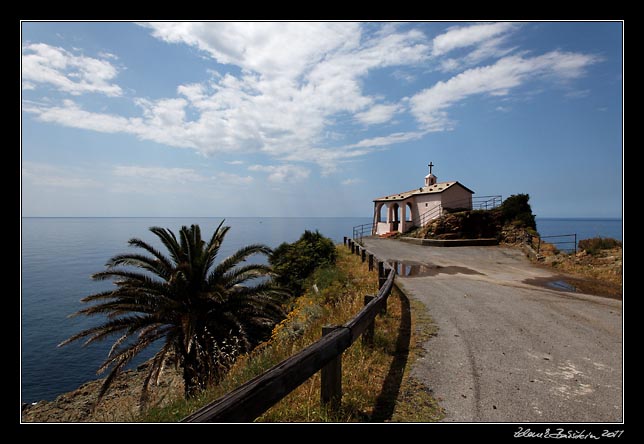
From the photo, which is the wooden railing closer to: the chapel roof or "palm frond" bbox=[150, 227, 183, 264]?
"palm frond" bbox=[150, 227, 183, 264]

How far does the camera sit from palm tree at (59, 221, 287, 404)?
10133mm

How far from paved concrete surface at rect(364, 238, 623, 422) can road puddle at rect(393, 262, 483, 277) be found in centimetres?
278

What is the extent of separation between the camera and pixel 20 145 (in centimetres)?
348

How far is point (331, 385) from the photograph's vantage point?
3.47m

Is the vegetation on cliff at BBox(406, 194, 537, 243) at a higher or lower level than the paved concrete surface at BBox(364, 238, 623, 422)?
higher

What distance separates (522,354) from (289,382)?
4.42 meters

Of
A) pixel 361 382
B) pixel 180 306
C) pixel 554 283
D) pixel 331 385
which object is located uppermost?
pixel 331 385

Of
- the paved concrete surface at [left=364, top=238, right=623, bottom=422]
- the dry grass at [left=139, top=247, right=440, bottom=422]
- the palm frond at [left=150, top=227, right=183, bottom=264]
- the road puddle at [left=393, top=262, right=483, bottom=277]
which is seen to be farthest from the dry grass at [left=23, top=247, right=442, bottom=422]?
the palm frond at [left=150, top=227, right=183, bottom=264]

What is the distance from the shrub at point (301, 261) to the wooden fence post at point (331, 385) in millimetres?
16100

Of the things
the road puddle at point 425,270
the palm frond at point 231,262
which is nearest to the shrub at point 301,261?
the road puddle at point 425,270

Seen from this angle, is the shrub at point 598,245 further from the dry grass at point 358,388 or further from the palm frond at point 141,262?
the palm frond at point 141,262

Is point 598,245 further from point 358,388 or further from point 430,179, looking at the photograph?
point 430,179

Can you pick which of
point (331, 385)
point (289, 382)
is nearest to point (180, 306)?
point (331, 385)

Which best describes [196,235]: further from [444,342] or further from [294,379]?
[294,379]
